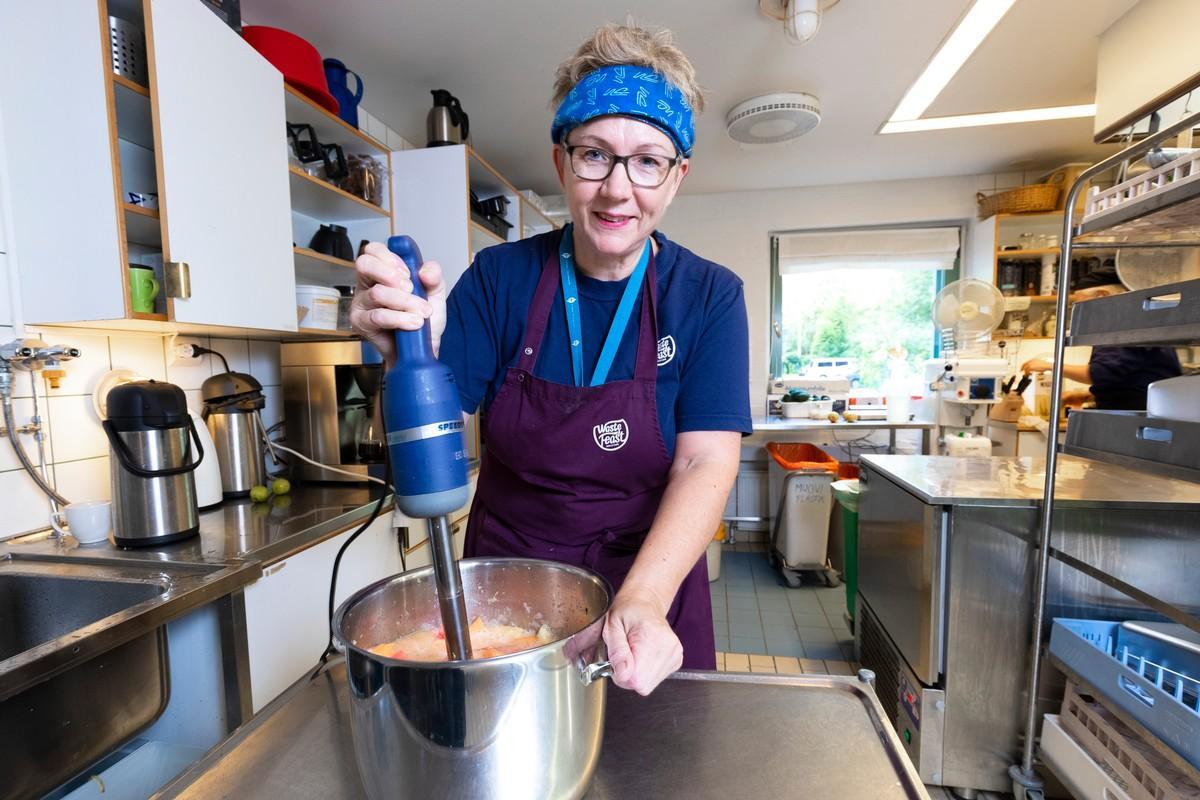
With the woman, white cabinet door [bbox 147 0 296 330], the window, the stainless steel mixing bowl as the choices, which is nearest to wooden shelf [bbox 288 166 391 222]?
white cabinet door [bbox 147 0 296 330]

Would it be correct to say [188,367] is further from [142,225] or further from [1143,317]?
[1143,317]

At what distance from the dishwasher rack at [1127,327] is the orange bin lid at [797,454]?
1823 mm

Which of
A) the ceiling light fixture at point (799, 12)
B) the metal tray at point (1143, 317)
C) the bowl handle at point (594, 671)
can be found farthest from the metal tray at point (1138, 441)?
the ceiling light fixture at point (799, 12)

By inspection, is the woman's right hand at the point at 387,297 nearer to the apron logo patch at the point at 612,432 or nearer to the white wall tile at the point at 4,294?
the apron logo patch at the point at 612,432

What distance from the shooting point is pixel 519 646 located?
1.87 feet

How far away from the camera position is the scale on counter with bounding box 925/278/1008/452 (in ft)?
10.4

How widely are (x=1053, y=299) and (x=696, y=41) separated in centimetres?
284

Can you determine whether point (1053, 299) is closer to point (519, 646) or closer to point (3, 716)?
point (519, 646)

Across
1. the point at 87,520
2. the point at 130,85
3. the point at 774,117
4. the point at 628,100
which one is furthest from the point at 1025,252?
the point at 87,520

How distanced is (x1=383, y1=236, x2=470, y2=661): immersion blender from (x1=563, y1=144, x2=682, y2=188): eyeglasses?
A: 0.41 meters

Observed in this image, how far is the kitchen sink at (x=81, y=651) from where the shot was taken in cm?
86

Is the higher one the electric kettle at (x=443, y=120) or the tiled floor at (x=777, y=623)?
the electric kettle at (x=443, y=120)

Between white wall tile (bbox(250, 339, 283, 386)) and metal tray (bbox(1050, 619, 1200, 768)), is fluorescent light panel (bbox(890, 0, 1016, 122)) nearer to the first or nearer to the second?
metal tray (bbox(1050, 619, 1200, 768))

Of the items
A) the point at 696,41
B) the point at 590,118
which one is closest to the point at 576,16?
the point at 696,41
